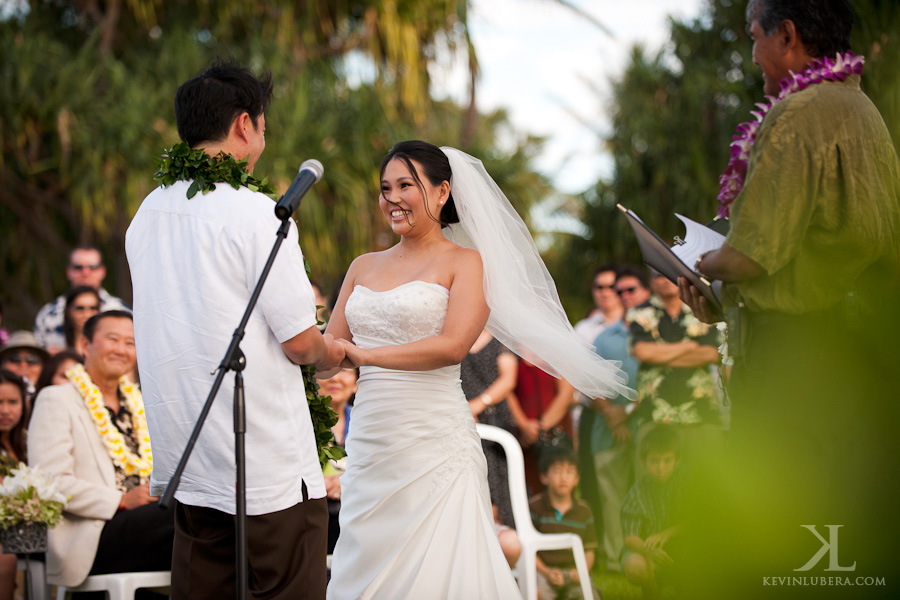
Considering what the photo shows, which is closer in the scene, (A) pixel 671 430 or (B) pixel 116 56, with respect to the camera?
(A) pixel 671 430

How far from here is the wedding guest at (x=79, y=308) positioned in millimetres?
6793

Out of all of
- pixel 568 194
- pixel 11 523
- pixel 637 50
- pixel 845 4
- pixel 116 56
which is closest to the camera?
pixel 845 4

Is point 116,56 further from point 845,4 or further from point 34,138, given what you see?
point 845,4

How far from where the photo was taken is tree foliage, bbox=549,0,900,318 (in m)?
15.6

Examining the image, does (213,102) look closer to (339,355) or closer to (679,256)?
(339,355)

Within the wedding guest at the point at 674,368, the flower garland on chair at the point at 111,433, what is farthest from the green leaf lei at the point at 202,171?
the wedding guest at the point at 674,368

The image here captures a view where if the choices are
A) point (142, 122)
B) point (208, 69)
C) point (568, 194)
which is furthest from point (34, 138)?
point (568, 194)

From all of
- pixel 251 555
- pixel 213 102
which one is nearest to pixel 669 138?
pixel 213 102

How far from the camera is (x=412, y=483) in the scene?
380cm

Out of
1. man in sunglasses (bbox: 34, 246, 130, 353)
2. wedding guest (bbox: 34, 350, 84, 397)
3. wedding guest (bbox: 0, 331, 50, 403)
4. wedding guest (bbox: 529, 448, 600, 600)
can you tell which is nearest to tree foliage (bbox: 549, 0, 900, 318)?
wedding guest (bbox: 529, 448, 600, 600)

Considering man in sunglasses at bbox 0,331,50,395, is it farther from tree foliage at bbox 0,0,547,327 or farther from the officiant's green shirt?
the officiant's green shirt

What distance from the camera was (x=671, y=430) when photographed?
609cm

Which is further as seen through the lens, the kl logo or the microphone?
the microphone

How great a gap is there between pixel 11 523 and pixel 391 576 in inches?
71.0
